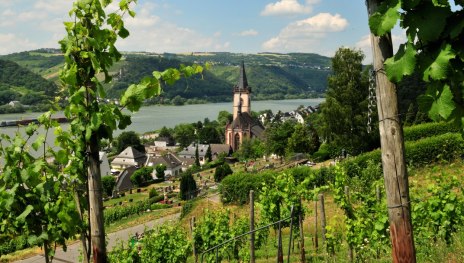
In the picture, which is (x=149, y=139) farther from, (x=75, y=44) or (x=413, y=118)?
(x=75, y=44)

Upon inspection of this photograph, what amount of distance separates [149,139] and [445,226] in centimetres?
11043

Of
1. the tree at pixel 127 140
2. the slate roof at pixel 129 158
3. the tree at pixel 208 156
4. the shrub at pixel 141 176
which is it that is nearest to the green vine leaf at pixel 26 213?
the shrub at pixel 141 176

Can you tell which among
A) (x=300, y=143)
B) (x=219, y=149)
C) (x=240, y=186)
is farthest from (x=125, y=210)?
(x=219, y=149)

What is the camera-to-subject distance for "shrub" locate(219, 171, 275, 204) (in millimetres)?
24550

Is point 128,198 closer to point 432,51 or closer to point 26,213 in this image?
point 26,213

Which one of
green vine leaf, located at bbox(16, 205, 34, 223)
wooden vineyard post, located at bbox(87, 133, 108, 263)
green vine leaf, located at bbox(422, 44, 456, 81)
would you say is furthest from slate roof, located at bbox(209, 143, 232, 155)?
green vine leaf, located at bbox(422, 44, 456, 81)

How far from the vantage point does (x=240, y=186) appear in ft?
82.6

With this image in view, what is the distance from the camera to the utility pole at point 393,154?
284 cm

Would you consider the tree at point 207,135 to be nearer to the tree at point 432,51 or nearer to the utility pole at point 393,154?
the utility pole at point 393,154

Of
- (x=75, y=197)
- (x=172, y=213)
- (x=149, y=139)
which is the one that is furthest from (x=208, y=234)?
(x=149, y=139)

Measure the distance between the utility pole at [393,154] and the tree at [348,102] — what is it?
86.0ft

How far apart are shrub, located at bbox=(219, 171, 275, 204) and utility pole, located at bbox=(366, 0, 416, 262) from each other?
21093 millimetres

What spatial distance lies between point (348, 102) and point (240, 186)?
386 inches

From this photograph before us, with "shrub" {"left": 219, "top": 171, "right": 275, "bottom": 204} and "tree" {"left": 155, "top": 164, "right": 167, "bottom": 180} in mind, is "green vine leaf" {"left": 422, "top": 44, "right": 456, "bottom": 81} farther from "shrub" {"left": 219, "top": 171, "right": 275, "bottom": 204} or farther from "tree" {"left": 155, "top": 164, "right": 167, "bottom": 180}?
"tree" {"left": 155, "top": 164, "right": 167, "bottom": 180}
